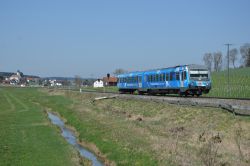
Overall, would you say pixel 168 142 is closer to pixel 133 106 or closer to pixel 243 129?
pixel 243 129

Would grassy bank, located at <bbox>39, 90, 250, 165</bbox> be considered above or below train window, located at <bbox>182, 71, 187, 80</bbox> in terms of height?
below

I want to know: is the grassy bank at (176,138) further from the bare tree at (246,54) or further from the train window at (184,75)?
the bare tree at (246,54)

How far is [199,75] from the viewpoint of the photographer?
136 ft

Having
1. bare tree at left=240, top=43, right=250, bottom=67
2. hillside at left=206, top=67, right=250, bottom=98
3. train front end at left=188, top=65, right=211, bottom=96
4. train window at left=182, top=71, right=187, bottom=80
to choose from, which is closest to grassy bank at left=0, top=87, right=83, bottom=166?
train window at left=182, top=71, right=187, bottom=80

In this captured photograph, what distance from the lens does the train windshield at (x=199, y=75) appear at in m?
40.9

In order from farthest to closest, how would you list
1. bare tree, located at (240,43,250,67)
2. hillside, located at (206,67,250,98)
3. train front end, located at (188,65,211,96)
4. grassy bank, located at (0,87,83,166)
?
bare tree, located at (240,43,250,67)
hillside, located at (206,67,250,98)
train front end, located at (188,65,211,96)
grassy bank, located at (0,87,83,166)

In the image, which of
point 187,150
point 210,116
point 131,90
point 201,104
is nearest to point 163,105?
point 201,104

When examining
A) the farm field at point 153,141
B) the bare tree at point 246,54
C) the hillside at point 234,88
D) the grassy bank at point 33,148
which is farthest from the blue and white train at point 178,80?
the bare tree at point 246,54

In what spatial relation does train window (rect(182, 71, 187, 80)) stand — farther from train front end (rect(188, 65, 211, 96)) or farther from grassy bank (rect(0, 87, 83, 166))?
grassy bank (rect(0, 87, 83, 166))

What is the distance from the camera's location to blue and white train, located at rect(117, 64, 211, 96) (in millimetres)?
40844

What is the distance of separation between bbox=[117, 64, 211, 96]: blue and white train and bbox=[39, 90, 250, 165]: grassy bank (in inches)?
310

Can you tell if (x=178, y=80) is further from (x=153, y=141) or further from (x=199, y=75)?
(x=153, y=141)

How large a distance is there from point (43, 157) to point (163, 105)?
691 inches

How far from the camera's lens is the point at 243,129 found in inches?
822
